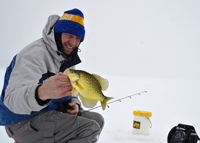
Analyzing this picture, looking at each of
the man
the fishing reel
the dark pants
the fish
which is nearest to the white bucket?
the fishing reel

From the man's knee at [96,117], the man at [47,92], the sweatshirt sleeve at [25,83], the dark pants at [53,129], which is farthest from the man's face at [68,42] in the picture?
the man's knee at [96,117]

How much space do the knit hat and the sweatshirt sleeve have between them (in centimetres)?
62

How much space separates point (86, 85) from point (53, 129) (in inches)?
35.4

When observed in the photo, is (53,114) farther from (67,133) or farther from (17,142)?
(17,142)

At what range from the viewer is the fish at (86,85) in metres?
1.45

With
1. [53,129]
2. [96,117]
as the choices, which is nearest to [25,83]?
[53,129]

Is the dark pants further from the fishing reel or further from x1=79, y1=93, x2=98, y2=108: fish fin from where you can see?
the fishing reel

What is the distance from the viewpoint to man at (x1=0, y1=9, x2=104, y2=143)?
1.49 meters

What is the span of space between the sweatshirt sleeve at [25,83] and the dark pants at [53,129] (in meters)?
0.44

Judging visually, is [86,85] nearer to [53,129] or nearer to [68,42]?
[53,129]

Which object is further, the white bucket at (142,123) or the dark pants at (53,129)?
the white bucket at (142,123)

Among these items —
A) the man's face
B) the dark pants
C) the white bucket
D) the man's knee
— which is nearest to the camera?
the dark pants

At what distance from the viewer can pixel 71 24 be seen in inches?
99.9

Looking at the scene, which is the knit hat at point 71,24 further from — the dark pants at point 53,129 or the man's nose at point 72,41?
the dark pants at point 53,129
